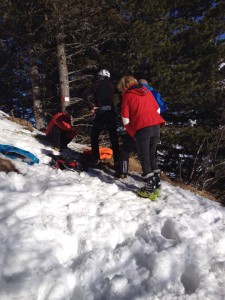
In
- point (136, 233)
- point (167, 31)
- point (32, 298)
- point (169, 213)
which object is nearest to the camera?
point (32, 298)

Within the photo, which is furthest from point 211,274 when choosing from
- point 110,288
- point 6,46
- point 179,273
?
point 6,46

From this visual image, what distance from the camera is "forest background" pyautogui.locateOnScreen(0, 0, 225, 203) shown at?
10.8 meters

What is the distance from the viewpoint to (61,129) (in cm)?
736

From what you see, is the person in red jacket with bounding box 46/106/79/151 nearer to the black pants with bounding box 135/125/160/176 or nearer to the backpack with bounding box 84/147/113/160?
the backpack with bounding box 84/147/113/160

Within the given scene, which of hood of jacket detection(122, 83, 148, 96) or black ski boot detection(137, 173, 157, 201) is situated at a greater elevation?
hood of jacket detection(122, 83, 148, 96)

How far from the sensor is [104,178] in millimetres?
5824

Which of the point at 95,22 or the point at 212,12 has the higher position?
the point at 212,12

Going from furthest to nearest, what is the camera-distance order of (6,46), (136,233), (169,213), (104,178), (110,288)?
(6,46), (104,178), (169,213), (136,233), (110,288)

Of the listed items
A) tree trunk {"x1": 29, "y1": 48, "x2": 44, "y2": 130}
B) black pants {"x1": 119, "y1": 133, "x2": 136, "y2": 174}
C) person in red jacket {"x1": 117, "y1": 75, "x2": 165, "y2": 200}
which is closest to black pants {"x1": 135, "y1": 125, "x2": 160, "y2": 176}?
person in red jacket {"x1": 117, "y1": 75, "x2": 165, "y2": 200}

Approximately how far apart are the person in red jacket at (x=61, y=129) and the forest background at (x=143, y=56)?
8.09 feet

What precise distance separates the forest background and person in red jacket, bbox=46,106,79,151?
97.1 inches

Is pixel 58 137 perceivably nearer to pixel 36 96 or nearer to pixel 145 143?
pixel 145 143

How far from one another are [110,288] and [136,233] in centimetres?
111

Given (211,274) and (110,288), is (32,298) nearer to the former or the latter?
(110,288)
